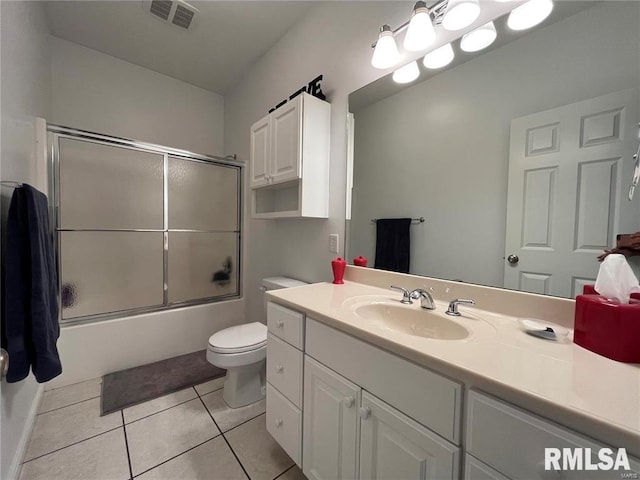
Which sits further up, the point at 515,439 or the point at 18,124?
the point at 18,124

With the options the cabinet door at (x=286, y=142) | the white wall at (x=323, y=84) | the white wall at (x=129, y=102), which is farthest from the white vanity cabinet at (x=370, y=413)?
the white wall at (x=129, y=102)

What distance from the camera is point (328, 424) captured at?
929 mm

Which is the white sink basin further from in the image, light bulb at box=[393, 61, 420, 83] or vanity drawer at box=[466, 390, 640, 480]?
light bulb at box=[393, 61, 420, 83]

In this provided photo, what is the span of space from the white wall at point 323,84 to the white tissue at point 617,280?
3.69ft

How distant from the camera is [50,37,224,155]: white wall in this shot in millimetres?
2195

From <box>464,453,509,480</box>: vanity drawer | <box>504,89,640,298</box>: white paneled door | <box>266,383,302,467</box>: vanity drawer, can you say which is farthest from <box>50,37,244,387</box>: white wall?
<box>504,89,640,298</box>: white paneled door

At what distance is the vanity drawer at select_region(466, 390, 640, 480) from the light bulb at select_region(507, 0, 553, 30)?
4.14ft

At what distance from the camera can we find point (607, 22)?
78 centimetres

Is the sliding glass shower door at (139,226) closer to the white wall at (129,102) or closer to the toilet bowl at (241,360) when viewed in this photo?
the white wall at (129,102)

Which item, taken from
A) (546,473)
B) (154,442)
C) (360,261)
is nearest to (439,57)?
(360,261)

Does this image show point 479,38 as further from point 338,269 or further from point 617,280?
point 338,269

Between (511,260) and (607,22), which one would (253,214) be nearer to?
(511,260)

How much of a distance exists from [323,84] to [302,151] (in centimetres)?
55

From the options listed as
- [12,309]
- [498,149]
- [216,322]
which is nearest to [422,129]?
[498,149]
